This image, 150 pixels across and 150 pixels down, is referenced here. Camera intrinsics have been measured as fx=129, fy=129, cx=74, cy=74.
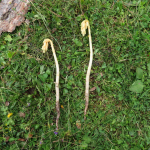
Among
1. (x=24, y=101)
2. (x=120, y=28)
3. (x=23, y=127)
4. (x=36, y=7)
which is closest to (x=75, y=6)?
(x=36, y=7)

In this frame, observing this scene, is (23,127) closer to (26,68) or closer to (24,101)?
(24,101)

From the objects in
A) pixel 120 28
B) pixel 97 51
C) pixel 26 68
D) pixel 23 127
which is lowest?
pixel 23 127

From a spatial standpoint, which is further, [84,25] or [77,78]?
[77,78]

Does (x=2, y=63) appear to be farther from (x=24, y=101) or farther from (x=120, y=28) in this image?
(x=120, y=28)

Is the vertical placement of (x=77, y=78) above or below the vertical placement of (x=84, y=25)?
below

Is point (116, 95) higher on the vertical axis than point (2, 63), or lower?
lower

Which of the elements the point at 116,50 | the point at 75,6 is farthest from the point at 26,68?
the point at 116,50

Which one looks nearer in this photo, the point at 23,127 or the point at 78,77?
the point at 23,127
